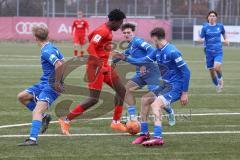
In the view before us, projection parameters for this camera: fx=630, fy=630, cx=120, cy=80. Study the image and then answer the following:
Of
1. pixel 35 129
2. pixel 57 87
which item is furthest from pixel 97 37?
pixel 35 129

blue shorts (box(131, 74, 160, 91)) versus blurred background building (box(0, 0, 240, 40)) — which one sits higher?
blurred background building (box(0, 0, 240, 40))

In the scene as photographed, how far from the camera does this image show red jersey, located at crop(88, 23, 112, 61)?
10.2m

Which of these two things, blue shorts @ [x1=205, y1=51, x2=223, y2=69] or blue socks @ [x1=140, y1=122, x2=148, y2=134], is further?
blue shorts @ [x1=205, y1=51, x2=223, y2=69]

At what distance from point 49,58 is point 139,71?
110 inches

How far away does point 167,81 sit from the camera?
964 cm

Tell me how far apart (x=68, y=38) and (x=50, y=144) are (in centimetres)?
4228

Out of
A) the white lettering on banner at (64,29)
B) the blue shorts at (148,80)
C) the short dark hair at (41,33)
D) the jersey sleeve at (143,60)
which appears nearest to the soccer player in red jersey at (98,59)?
the jersey sleeve at (143,60)

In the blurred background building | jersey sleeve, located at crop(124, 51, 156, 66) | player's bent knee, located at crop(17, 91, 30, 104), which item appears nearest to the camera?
player's bent knee, located at crop(17, 91, 30, 104)

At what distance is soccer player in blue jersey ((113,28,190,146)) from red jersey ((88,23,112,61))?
3.21ft

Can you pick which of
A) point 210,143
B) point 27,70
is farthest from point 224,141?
point 27,70

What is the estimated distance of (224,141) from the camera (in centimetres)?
961

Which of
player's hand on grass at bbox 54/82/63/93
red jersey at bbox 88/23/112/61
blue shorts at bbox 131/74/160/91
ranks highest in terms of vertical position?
red jersey at bbox 88/23/112/61

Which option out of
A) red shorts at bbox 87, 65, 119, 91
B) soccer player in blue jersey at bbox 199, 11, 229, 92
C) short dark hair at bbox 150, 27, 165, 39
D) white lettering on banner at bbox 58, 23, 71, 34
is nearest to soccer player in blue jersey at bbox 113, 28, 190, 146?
short dark hair at bbox 150, 27, 165, 39

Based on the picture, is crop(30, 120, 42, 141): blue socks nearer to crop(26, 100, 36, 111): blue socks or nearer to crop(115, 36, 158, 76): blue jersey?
crop(26, 100, 36, 111): blue socks
